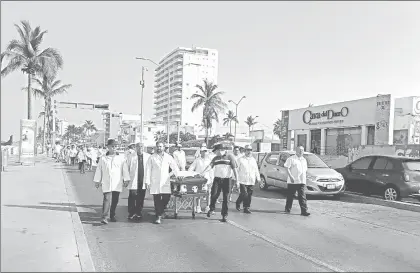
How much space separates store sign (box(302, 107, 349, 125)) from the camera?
2822 centimetres

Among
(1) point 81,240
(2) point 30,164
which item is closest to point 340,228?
(1) point 81,240

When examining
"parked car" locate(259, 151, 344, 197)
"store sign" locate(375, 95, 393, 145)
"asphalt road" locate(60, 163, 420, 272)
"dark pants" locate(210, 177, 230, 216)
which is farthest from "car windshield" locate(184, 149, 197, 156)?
"store sign" locate(375, 95, 393, 145)

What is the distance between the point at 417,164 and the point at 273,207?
498 centimetres

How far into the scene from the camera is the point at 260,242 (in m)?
6.82

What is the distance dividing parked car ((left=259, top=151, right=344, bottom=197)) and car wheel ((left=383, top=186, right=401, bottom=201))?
4.34ft

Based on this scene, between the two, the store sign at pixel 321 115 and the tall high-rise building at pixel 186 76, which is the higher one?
the tall high-rise building at pixel 186 76

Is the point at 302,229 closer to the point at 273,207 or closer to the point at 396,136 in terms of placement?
the point at 273,207

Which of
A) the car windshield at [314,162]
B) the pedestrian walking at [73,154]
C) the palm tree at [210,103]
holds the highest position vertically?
the palm tree at [210,103]

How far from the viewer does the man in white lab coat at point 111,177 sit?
26.4 feet

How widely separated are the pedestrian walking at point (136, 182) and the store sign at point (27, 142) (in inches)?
653

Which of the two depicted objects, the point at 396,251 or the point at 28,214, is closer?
the point at 396,251

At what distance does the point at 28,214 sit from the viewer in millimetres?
7844

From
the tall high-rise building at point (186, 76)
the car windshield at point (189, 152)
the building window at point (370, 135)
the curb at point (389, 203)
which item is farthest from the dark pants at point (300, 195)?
the tall high-rise building at point (186, 76)

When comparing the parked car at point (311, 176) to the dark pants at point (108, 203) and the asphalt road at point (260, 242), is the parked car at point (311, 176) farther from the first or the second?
the dark pants at point (108, 203)
